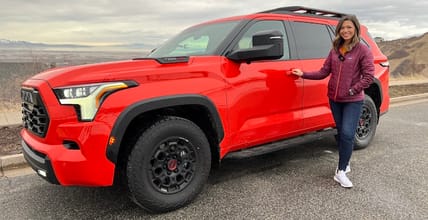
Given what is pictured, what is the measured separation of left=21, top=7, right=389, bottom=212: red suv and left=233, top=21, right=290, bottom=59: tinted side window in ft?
0.04

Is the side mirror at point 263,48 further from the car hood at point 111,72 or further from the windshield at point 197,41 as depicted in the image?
the car hood at point 111,72

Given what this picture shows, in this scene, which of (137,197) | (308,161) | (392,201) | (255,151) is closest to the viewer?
(137,197)

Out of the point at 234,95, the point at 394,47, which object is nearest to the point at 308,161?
the point at 234,95

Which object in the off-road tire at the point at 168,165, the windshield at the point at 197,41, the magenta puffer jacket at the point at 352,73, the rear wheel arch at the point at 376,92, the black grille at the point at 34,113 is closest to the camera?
the black grille at the point at 34,113

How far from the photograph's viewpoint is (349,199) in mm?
3635

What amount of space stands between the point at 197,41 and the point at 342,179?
220 cm

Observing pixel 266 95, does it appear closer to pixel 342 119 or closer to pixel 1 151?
pixel 342 119

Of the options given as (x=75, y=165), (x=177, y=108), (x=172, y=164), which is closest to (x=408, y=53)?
(x=177, y=108)

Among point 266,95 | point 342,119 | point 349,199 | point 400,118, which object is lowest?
→ point 400,118

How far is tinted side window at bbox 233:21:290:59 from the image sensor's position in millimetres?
3920

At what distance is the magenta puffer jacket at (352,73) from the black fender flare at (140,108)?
1467 millimetres

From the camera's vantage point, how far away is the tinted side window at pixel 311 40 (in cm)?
451

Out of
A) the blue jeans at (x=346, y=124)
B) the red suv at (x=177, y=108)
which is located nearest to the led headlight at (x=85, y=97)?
the red suv at (x=177, y=108)

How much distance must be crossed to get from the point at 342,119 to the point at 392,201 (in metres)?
0.98
